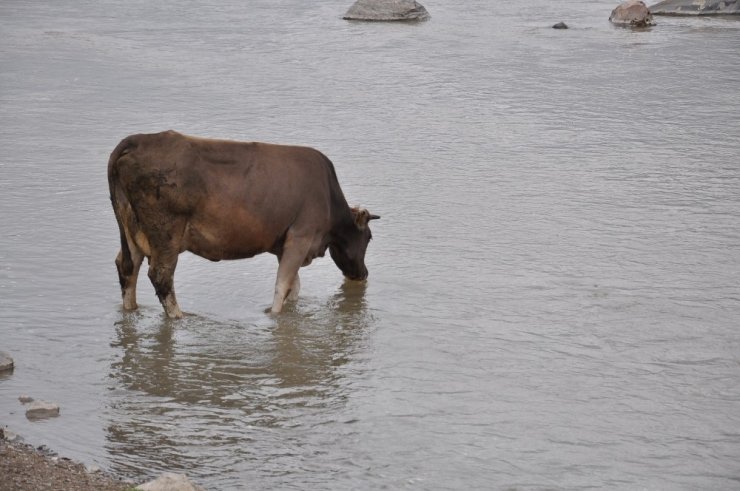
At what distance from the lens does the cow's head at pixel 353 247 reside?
35.2 feet

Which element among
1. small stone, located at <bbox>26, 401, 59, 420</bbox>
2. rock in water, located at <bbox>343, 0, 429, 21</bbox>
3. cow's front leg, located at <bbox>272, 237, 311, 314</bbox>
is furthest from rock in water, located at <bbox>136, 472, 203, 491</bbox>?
rock in water, located at <bbox>343, 0, 429, 21</bbox>

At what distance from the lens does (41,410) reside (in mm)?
7750

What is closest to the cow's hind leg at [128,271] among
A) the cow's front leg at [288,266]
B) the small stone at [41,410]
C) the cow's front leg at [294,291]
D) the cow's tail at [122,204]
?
the cow's tail at [122,204]

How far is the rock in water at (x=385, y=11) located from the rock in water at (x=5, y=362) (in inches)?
668

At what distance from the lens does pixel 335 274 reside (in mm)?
11266

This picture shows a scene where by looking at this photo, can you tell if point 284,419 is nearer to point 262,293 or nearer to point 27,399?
point 27,399

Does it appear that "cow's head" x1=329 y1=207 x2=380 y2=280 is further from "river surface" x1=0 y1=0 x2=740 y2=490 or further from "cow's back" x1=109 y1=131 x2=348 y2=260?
"cow's back" x1=109 y1=131 x2=348 y2=260

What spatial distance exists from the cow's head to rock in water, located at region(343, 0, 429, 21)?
46.8ft

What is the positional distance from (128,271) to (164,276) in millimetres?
396

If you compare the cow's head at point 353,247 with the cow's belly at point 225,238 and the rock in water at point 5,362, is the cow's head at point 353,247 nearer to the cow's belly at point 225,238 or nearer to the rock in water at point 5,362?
the cow's belly at point 225,238

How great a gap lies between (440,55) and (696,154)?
6.97 metres

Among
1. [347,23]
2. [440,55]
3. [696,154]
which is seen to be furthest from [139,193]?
[347,23]

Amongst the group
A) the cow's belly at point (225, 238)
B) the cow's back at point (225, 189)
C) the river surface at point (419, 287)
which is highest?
the cow's back at point (225, 189)

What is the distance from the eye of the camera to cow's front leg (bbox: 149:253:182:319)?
955 cm
